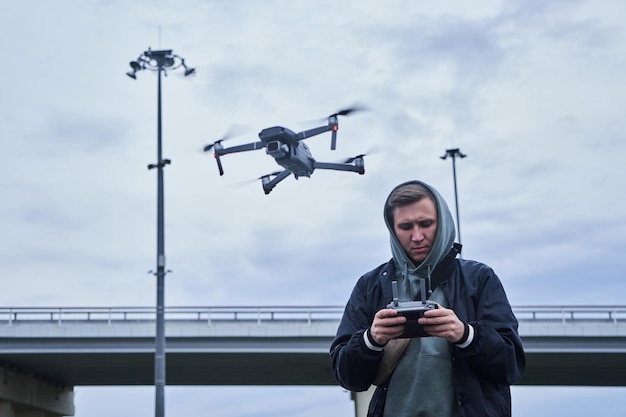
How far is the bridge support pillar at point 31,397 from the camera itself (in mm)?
42250

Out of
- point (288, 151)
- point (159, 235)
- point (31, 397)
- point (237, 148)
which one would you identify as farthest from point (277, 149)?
point (31, 397)

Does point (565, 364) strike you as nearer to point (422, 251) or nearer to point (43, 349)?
point (43, 349)

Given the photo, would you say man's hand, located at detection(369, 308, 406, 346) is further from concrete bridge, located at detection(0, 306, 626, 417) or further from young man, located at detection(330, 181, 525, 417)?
concrete bridge, located at detection(0, 306, 626, 417)

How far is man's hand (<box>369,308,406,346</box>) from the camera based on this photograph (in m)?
3.45

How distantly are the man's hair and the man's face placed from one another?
2 cm

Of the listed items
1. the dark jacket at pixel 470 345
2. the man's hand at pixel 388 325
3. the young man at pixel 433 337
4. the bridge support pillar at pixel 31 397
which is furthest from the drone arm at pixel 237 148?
the bridge support pillar at pixel 31 397

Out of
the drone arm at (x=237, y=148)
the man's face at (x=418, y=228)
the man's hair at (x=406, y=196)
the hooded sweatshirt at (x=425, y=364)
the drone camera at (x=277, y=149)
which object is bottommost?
the hooded sweatshirt at (x=425, y=364)

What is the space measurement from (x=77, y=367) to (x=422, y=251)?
43.0m

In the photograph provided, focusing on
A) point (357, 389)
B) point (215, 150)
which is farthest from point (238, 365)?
point (357, 389)

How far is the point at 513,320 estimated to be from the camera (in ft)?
12.3

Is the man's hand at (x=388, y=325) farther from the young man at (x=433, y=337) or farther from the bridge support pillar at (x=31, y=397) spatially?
the bridge support pillar at (x=31, y=397)

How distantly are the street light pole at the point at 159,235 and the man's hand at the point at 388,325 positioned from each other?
2185 centimetres

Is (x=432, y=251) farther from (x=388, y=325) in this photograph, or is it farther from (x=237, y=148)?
(x=237, y=148)

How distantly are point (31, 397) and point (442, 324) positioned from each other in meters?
45.7
